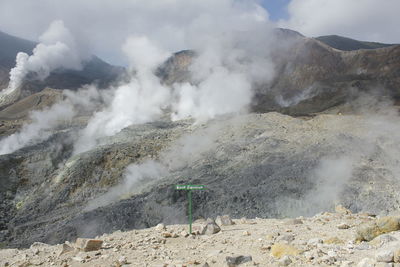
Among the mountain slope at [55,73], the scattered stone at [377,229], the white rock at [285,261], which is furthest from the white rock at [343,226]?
the mountain slope at [55,73]

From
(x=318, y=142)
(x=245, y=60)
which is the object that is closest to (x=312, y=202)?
(x=318, y=142)

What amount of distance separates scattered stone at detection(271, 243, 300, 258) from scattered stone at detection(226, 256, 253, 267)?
43cm

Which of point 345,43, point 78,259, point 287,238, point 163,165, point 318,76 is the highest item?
point 345,43

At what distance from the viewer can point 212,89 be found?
142 feet

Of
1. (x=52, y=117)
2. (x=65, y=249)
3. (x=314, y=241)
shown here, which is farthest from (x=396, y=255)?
(x=52, y=117)

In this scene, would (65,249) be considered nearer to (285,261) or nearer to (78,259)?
(78,259)

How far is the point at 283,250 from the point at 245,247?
1077 millimetres

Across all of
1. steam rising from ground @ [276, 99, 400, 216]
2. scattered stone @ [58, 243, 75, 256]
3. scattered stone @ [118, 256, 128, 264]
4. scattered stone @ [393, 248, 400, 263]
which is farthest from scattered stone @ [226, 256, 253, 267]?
steam rising from ground @ [276, 99, 400, 216]

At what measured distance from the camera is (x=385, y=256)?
5.12 metres

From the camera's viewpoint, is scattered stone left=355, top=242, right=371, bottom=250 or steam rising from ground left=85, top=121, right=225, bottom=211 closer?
A: scattered stone left=355, top=242, right=371, bottom=250

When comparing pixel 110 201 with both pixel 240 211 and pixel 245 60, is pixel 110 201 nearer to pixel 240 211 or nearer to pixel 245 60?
pixel 240 211

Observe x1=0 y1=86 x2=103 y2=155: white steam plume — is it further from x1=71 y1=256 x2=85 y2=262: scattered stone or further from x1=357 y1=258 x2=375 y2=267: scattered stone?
x1=357 y1=258 x2=375 y2=267: scattered stone

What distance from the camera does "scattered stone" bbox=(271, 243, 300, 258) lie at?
20.1 ft

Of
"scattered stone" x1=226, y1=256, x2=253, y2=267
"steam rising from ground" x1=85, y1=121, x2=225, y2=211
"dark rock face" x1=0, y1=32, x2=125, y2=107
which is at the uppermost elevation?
"dark rock face" x1=0, y1=32, x2=125, y2=107
